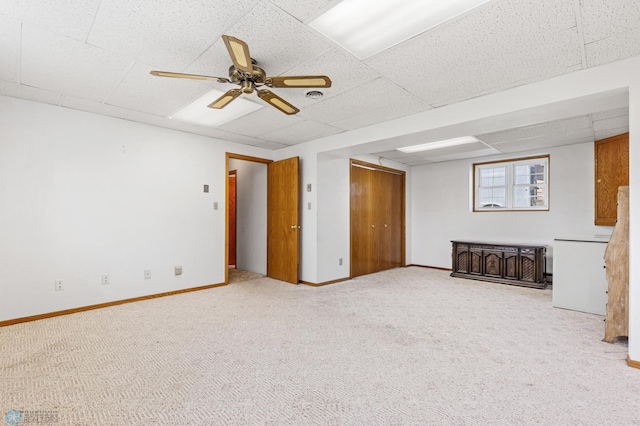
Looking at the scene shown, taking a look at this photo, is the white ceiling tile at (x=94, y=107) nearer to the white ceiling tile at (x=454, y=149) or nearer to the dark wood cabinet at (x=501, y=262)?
the white ceiling tile at (x=454, y=149)

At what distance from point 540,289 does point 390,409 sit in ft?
14.4

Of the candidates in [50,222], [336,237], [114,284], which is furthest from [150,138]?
[336,237]

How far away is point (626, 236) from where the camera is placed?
2713mm

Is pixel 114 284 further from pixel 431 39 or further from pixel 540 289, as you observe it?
pixel 540 289

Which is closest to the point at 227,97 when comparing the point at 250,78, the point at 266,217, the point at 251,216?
the point at 250,78

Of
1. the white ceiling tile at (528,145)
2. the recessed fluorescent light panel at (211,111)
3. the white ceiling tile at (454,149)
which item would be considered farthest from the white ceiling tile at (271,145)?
the white ceiling tile at (528,145)

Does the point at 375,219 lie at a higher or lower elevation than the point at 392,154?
lower

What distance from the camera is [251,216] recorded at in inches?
244

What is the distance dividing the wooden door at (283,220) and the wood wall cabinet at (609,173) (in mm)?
4531

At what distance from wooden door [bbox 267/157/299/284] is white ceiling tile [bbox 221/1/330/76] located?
2.66 metres

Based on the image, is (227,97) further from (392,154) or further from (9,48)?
(392,154)

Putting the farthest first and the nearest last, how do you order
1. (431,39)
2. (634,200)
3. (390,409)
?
(634,200) < (431,39) < (390,409)

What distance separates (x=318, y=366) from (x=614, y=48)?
3.28 metres

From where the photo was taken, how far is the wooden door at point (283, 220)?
16.6ft
